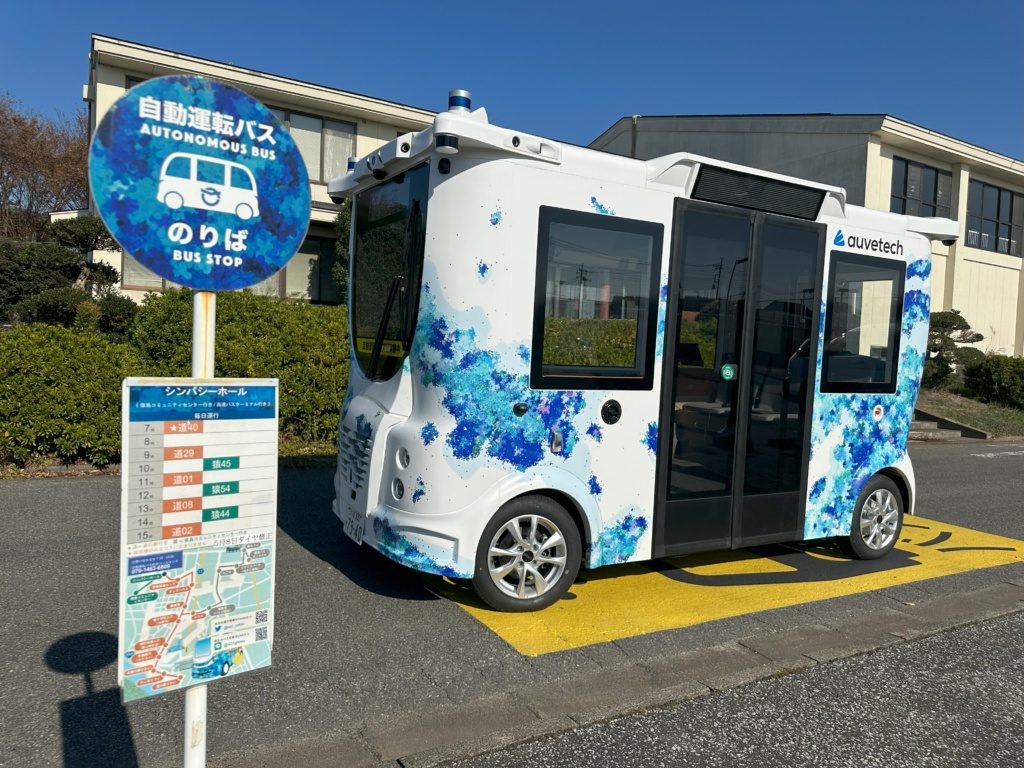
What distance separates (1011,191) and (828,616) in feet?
81.0

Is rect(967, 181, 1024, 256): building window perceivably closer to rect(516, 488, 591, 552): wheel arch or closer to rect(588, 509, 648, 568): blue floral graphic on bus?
rect(588, 509, 648, 568): blue floral graphic on bus

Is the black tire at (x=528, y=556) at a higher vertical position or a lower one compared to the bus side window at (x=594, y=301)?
lower

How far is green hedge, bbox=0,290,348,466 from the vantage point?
733cm

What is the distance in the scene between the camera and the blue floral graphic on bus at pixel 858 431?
5578 mm

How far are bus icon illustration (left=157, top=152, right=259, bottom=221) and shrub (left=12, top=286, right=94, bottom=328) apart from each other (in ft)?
44.4

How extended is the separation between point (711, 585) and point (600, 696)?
2028 mm

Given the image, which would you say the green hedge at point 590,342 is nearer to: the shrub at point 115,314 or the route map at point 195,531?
the route map at point 195,531

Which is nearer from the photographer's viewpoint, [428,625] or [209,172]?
[209,172]

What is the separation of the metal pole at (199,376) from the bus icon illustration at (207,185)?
0.82 feet

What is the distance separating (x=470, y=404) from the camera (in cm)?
424

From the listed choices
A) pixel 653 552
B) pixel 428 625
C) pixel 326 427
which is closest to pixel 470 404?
pixel 428 625

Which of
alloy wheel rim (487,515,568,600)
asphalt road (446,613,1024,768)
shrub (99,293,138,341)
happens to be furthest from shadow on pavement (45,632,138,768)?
shrub (99,293,138,341)

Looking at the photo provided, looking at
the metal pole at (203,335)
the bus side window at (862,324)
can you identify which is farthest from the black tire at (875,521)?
the metal pole at (203,335)

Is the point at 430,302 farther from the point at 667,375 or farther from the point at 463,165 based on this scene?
the point at 667,375
